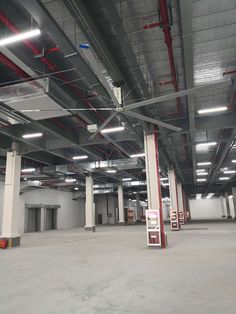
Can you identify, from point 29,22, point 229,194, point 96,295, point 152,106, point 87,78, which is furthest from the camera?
point 229,194

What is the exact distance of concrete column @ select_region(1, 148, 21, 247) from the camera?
1163cm

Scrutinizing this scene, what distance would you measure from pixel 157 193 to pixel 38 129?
559cm

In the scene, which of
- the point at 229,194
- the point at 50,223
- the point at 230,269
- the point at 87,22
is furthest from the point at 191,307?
the point at 229,194

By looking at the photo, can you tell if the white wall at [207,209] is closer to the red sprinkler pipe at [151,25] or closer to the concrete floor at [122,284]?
the concrete floor at [122,284]

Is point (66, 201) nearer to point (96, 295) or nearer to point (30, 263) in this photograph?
point (30, 263)

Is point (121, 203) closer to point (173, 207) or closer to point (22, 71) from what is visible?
point (173, 207)

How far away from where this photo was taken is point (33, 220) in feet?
81.7

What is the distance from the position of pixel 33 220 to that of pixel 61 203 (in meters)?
4.73

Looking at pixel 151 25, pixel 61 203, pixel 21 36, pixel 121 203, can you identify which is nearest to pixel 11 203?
pixel 21 36

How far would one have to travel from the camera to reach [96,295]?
433cm

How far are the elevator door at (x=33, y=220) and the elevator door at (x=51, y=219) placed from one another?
4.99ft

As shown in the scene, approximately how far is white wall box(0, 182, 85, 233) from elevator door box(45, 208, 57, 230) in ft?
1.69

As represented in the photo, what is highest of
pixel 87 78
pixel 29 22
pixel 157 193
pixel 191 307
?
pixel 29 22

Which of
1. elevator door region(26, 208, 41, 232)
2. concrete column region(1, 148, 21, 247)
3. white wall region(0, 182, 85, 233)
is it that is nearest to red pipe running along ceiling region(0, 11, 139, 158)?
concrete column region(1, 148, 21, 247)
